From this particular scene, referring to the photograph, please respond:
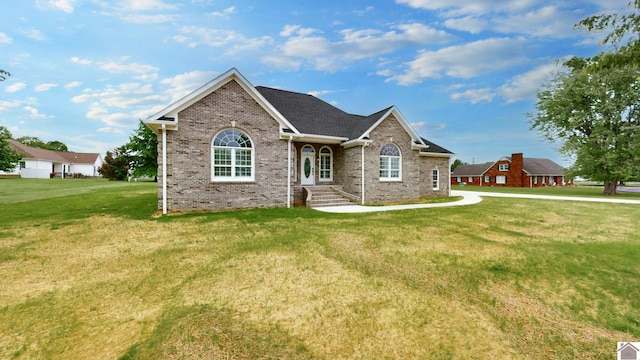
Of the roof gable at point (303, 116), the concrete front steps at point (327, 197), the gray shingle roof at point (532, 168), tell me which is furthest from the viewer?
the gray shingle roof at point (532, 168)

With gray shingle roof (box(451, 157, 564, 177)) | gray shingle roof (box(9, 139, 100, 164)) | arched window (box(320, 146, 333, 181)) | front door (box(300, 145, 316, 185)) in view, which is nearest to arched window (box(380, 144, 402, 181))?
arched window (box(320, 146, 333, 181))

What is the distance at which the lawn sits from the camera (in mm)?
3029

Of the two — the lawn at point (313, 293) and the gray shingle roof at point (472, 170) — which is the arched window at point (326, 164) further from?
the gray shingle roof at point (472, 170)

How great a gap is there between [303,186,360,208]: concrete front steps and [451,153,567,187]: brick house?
43.5 metres

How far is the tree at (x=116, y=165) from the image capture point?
1811 inches

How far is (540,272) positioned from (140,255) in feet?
29.1

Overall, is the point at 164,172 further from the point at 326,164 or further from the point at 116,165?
the point at 116,165

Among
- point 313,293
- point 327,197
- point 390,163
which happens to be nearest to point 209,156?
point 327,197

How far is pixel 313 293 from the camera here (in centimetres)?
412

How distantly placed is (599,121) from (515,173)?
65.6 ft

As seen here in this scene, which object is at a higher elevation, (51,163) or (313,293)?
(51,163)

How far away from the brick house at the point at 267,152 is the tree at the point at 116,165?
139ft

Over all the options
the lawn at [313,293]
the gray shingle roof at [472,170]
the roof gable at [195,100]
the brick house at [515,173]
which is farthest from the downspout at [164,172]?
the gray shingle roof at [472,170]

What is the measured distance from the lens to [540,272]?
5270mm
